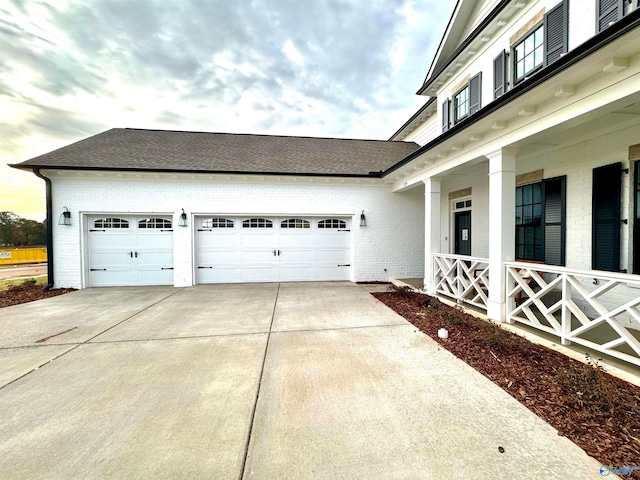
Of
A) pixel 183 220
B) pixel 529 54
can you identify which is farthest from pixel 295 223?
pixel 529 54

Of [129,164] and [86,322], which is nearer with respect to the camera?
[86,322]

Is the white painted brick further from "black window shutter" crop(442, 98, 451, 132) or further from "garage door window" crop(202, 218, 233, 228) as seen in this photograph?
"black window shutter" crop(442, 98, 451, 132)

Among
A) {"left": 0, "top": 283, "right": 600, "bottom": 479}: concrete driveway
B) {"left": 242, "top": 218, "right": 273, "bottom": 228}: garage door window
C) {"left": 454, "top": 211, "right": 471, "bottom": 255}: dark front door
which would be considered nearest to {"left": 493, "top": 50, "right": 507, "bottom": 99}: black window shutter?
{"left": 454, "top": 211, "right": 471, "bottom": 255}: dark front door

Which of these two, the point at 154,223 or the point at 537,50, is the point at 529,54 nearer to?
the point at 537,50

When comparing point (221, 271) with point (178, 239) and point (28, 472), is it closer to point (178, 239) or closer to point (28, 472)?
point (178, 239)

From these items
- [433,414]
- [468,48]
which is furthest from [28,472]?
[468,48]

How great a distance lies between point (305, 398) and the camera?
2.44 meters

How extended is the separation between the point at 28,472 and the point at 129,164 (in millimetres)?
8094

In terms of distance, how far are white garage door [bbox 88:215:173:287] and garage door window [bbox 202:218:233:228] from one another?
107 centimetres

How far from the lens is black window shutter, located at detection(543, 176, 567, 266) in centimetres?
487

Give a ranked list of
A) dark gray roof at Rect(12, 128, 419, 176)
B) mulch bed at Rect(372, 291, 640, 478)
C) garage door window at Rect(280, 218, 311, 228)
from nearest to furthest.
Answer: mulch bed at Rect(372, 291, 640, 478)
dark gray roof at Rect(12, 128, 419, 176)
garage door window at Rect(280, 218, 311, 228)

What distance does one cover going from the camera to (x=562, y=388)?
243 cm

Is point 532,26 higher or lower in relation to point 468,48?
lower

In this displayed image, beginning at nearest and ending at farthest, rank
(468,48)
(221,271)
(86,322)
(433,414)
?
(433,414) → (86,322) → (468,48) → (221,271)
